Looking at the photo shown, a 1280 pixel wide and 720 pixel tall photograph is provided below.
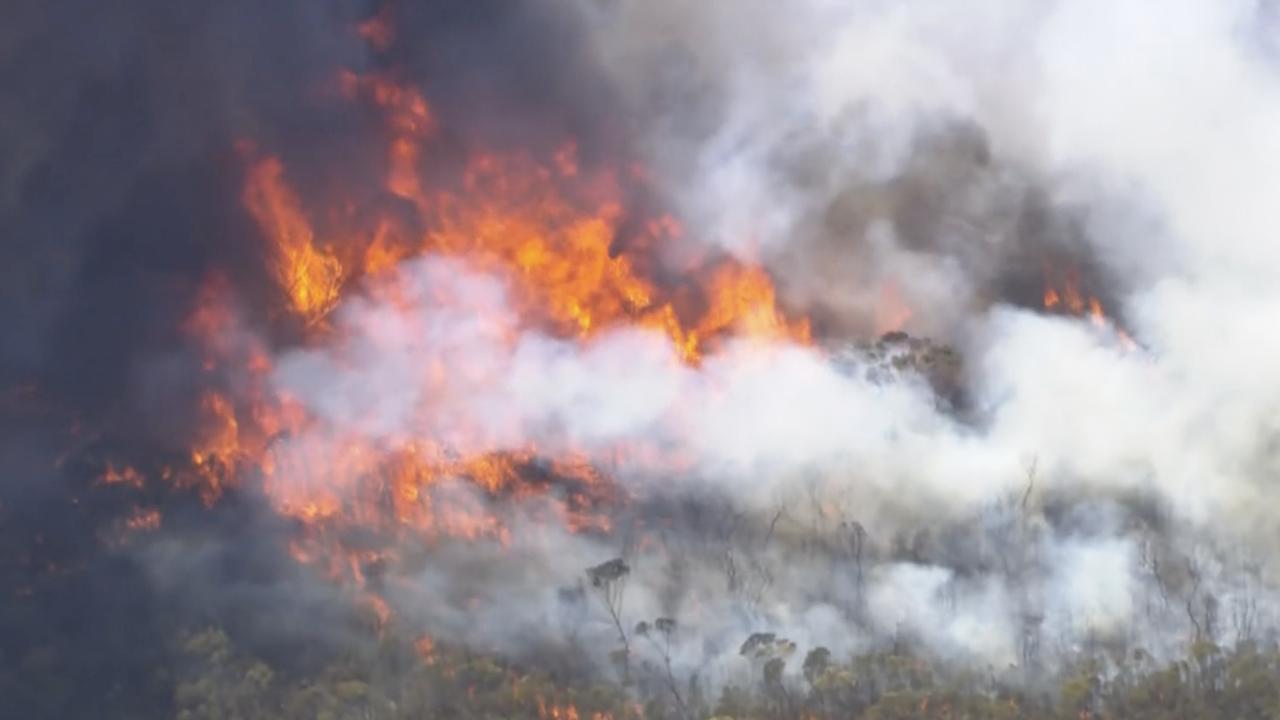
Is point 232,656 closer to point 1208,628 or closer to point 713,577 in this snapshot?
point 713,577

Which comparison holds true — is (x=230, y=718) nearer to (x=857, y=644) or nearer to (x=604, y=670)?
(x=604, y=670)

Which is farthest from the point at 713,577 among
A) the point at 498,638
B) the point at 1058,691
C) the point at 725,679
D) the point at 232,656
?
the point at 232,656

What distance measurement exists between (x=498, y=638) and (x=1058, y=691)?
137 ft

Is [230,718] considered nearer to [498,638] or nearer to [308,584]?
[308,584]

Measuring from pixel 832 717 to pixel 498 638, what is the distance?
24.8 m

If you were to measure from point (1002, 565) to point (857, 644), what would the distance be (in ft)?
47.1

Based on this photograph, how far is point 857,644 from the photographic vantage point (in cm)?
12744

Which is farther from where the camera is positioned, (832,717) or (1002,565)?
(1002,565)

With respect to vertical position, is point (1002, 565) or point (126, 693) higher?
point (1002, 565)

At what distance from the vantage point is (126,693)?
384ft

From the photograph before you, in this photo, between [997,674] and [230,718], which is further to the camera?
[997,674]

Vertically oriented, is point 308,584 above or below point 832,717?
above

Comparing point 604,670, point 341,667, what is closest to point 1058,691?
point 604,670

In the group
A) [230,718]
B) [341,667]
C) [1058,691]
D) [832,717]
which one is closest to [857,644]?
[832,717]
